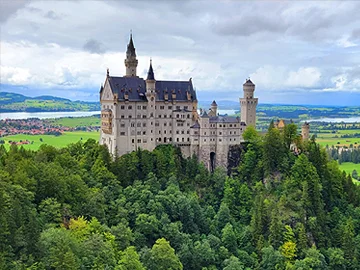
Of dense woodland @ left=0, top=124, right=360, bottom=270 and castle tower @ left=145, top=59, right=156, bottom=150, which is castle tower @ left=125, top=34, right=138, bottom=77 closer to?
castle tower @ left=145, top=59, right=156, bottom=150

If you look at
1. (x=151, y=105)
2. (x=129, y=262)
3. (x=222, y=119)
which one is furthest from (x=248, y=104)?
(x=129, y=262)

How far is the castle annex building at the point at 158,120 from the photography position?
102 meters

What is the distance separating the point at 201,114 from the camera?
10806 cm

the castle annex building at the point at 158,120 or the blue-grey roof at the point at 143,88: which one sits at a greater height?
the blue-grey roof at the point at 143,88

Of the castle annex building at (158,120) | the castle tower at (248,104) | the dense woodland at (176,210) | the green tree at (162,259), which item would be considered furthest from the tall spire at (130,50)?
the green tree at (162,259)

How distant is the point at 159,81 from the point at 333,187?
45.1 m

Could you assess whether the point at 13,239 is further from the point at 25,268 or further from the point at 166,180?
the point at 166,180

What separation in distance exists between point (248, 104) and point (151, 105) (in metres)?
25.6

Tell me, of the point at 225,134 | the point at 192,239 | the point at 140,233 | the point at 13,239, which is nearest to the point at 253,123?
the point at 225,134

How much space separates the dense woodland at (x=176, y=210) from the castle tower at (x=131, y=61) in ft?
64.4

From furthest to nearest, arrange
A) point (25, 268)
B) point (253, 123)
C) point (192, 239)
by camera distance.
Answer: point (253, 123) → point (192, 239) → point (25, 268)

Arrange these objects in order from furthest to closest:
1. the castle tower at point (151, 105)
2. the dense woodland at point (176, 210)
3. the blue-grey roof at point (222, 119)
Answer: the blue-grey roof at point (222, 119) → the castle tower at point (151, 105) → the dense woodland at point (176, 210)

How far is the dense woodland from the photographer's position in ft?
198

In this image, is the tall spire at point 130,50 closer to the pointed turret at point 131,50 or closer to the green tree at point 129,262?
the pointed turret at point 131,50
